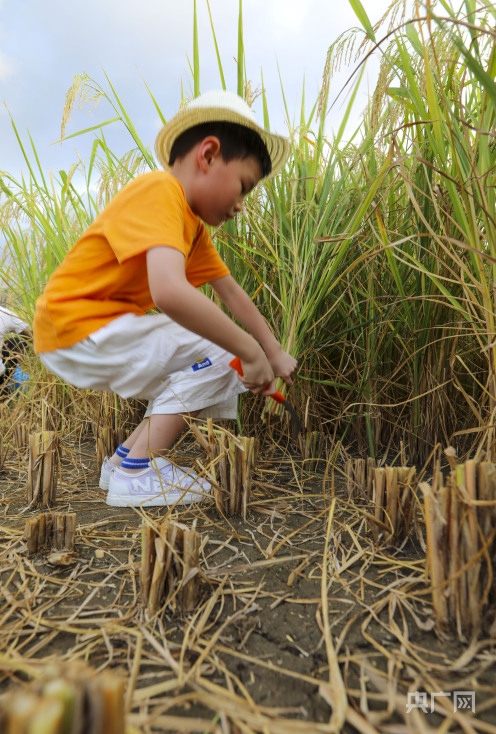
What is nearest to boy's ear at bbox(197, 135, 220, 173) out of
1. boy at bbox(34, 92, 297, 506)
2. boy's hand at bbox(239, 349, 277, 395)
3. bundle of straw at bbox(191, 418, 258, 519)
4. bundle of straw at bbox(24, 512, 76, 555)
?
boy at bbox(34, 92, 297, 506)

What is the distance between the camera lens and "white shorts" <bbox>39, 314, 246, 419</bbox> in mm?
1291

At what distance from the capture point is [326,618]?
2.09 feet

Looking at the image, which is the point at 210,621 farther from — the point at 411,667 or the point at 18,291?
the point at 18,291

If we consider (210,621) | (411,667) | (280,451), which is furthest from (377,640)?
(280,451)

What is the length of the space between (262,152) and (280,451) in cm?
92

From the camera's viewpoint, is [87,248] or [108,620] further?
[87,248]

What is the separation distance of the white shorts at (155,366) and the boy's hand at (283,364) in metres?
0.15

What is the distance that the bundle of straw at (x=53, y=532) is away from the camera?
2.89 feet

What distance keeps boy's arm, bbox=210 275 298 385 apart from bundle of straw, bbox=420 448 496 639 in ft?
2.19

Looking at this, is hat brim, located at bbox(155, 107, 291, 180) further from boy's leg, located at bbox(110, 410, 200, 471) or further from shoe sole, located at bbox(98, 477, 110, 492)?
shoe sole, located at bbox(98, 477, 110, 492)

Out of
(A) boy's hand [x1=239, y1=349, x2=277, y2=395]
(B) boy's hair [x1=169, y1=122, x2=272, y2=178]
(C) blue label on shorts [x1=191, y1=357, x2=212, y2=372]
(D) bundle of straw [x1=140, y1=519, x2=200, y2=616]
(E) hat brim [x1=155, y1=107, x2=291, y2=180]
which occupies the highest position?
(E) hat brim [x1=155, y1=107, x2=291, y2=180]

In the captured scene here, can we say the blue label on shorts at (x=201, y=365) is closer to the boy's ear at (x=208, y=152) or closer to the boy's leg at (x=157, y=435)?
the boy's leg at (x=157, y=435)

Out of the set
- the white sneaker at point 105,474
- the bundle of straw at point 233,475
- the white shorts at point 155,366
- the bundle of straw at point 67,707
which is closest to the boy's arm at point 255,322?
the white shorts at point 155,366

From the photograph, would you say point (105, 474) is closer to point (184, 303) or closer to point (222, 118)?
point (184, 303)
